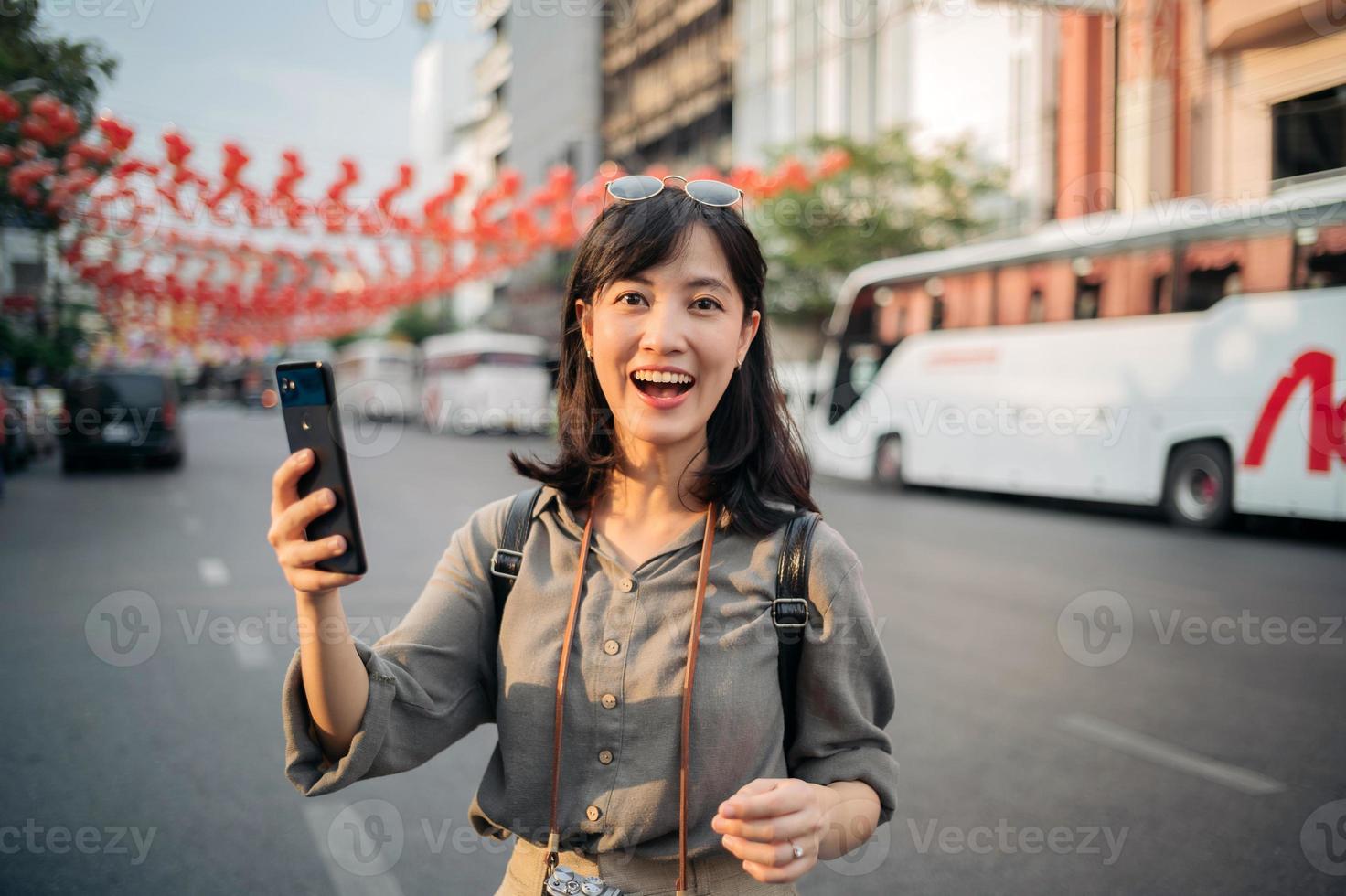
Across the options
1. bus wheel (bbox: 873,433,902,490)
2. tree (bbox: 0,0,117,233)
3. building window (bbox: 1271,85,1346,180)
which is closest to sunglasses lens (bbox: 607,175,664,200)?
tree (bbox: 0,0,117,233)

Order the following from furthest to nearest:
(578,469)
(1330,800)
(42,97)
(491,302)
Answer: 1. (491,302)
2. (42,97)
3. (1330,800)
4. (578,469)

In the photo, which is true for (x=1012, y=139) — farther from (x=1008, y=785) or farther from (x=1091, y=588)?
(x=1008, y=785)

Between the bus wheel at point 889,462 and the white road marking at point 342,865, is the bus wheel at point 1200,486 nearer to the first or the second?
the bus wheel at point 889,462

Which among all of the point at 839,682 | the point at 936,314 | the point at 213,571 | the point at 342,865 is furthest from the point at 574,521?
the point at 936,314

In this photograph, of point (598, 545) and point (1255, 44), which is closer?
point (598, 545)

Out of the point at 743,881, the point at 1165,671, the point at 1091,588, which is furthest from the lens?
the point at 1091,588

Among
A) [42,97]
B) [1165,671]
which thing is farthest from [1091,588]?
[42,97]

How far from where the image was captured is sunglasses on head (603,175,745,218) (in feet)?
5.42

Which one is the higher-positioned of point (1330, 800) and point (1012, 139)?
point (1012, 139)

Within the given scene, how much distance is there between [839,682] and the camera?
1.59 m

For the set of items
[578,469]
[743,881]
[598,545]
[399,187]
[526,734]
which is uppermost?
[399,187]

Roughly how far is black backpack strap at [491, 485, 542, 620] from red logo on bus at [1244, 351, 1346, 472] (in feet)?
38.2

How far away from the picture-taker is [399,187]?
49.0 ft

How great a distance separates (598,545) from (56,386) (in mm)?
27647
